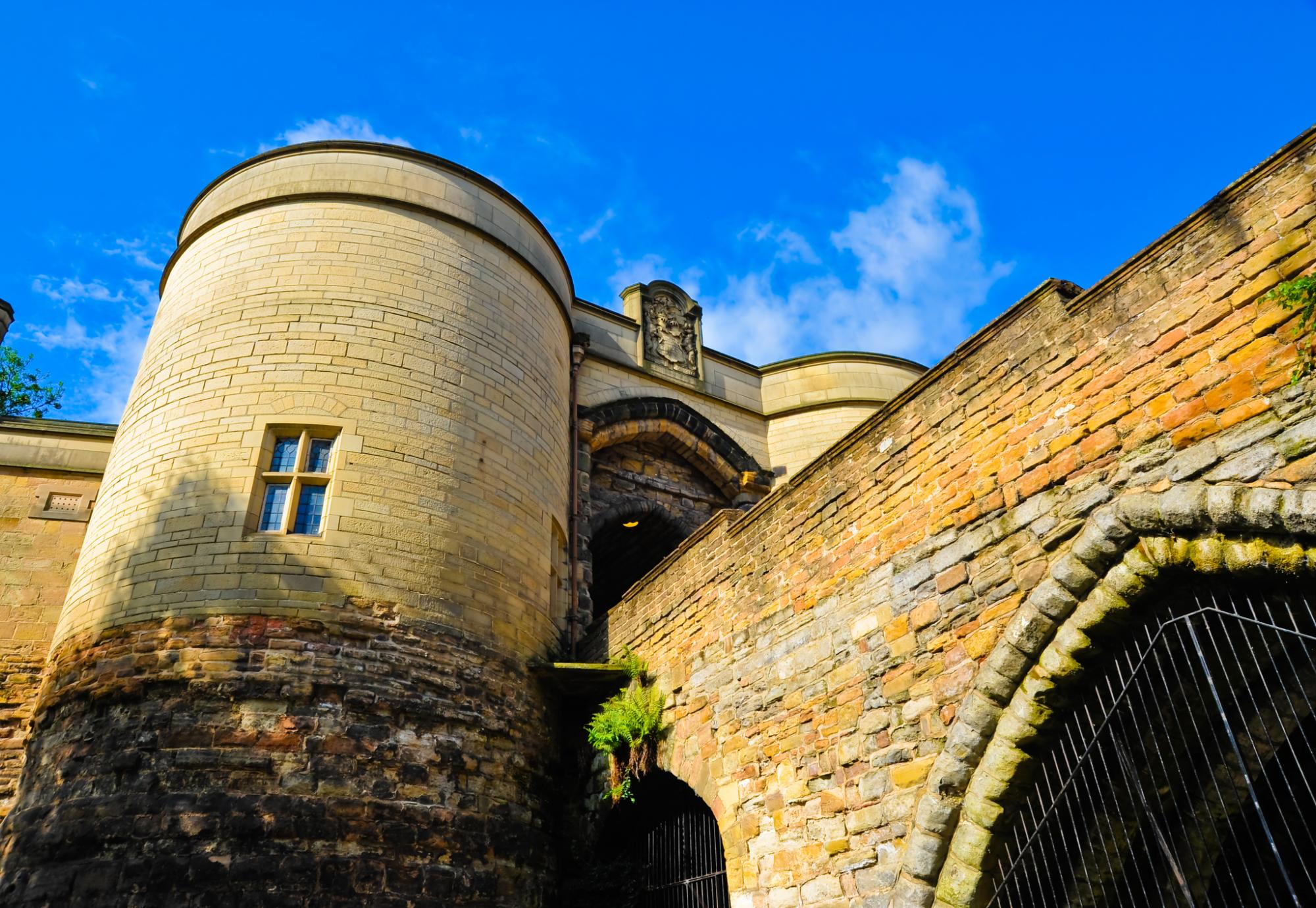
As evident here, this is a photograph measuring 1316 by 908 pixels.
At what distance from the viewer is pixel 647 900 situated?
8.93m

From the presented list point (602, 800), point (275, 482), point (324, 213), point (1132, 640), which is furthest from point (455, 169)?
point (1132, 640)

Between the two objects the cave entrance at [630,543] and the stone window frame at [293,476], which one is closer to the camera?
the stone window frame at [293,476]

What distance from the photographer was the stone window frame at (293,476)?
28.8 feet

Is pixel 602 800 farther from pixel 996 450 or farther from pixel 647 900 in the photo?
pixel 996 450

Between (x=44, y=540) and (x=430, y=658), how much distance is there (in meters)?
5.68

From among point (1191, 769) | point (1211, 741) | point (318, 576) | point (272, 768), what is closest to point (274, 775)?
point (272, 768)

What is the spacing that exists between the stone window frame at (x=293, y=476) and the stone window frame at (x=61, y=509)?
11.7 ft

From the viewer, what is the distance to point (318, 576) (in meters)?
8.52

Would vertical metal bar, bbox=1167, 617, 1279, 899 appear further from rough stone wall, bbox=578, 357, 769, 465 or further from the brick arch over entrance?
rough stone wall, bbox=578, 357, 769, 465

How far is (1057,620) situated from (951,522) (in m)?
1.17

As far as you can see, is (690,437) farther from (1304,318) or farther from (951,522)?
(1304,318)

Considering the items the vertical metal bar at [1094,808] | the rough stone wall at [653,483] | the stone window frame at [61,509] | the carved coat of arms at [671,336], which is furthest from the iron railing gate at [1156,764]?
the stone window frame at [61,509]

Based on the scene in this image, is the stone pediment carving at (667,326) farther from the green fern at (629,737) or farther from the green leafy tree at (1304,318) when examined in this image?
the green leafy tree at (1304,318)

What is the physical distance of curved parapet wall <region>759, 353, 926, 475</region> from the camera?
50.9ft
